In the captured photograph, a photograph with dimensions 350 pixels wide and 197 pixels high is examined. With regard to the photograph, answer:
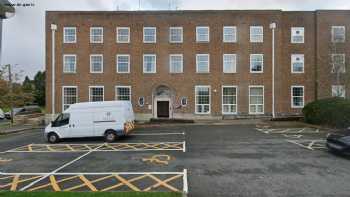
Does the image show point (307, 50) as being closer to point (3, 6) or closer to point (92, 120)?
point (92, 120)

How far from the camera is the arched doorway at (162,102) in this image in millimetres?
30627

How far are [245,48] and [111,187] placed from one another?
25375 mm

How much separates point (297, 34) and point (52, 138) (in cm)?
2599

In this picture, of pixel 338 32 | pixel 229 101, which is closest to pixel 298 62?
pixel 338 32

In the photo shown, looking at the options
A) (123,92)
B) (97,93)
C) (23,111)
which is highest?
(123,92)

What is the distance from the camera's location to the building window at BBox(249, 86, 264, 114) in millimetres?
30391

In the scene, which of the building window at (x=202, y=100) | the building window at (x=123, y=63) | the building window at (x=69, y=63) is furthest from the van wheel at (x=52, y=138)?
the building window at (x=202, y=100)

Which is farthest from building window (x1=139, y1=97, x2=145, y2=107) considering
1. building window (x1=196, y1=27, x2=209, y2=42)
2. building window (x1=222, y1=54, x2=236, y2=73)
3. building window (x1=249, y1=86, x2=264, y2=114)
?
building window (x1=249, y1=86, x2=264, y2=114)

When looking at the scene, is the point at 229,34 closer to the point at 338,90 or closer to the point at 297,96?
the point at 297,96

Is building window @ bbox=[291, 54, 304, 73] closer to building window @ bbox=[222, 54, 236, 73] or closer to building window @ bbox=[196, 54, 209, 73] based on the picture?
building window @ bbox=[222, 54, 236, 73]

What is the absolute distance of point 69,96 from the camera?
A: 3061cm

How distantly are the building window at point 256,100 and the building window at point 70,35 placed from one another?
Answer: 62.8 feet

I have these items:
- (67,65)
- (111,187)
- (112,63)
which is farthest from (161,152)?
(67,65)

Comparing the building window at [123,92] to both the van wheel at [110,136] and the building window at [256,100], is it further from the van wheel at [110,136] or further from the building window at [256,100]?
the van wheel at [110,136]
